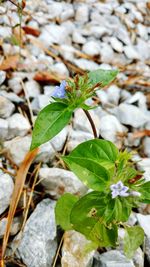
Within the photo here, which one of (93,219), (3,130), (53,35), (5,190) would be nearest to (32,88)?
A: (3,130)

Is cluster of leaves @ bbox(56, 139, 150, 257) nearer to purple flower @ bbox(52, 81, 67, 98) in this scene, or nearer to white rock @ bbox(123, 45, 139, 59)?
purple flower @ bbox(52, 81, 67, 98)

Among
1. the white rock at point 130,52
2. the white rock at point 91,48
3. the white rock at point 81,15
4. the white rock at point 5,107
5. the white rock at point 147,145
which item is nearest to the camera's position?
the white rock at point 5,107

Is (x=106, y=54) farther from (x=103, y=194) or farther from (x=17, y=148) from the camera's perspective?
(x=103, y=194)

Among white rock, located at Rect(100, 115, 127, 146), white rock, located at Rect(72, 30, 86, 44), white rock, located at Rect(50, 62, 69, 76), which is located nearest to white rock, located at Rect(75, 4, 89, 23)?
white rock, located at Rect(72, 30, 86, 44)

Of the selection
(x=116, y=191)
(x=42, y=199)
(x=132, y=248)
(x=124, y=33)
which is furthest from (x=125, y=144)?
(x=124, y=33)

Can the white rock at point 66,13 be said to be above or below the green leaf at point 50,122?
above

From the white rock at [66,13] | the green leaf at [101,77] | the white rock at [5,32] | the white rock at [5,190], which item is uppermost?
the white rock at [66,13]

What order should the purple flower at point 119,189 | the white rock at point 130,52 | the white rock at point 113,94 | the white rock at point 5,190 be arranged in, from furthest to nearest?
the white rock at point 130,52 → the white rock at point 113,94 → the white rock at point 5,190 → the purple flower at point 119,189

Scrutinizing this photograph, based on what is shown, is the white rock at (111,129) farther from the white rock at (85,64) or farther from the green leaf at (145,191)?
the green leaf at (145,191)

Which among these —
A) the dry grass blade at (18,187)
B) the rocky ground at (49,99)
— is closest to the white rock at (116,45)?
the rocky ground at (49,99)
